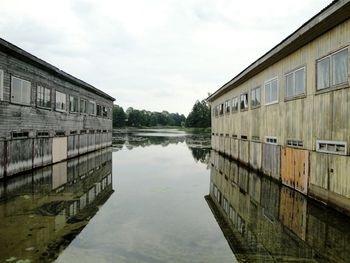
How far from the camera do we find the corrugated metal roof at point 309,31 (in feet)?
27.6

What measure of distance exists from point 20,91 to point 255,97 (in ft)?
40.5

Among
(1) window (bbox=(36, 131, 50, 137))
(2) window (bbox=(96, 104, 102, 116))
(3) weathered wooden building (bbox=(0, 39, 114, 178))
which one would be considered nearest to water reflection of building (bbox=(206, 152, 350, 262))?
(3) weathered wooden building (bbox=(0, 39, 114, 178))

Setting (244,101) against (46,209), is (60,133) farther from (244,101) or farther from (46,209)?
(46,209)

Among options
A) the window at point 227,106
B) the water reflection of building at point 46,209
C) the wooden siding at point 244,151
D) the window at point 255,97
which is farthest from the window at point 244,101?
the water reflection of building at point 46,209

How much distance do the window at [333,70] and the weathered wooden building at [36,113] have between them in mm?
11892

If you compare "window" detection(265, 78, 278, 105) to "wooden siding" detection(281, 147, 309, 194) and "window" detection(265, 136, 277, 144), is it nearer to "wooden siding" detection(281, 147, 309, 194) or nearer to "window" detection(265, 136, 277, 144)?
"window" detection(265, 136, 277, 144)

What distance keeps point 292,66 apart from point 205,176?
6.47 meters

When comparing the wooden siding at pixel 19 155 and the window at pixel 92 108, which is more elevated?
the window at pixel 92 108

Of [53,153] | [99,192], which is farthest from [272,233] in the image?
[53,153]

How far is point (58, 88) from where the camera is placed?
2014cm

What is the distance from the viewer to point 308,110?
1097cm

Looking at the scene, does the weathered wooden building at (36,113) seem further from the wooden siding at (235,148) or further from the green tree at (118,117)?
the green tree at (118,117)

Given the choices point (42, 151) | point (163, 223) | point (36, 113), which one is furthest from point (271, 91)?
point (42, 151)

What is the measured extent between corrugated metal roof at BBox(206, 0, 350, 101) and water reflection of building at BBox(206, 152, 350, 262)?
547 cm
